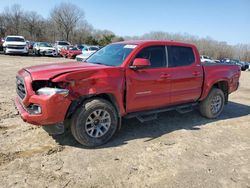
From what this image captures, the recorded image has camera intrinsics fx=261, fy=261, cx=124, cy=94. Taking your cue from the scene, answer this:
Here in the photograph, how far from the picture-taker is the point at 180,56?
19.0ft

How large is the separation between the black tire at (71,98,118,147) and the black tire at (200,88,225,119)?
2781 millimetres

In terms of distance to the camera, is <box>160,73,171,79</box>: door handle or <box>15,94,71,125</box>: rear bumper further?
<box>160,73,171,79</box>: door handle

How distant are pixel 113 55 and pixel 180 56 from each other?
155 cm

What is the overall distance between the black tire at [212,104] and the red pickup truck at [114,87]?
3 centimetres

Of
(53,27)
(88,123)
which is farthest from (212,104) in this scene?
(53,27)

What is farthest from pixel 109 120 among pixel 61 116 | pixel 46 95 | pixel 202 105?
pixel 202 105

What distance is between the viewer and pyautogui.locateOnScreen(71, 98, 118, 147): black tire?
433 cm

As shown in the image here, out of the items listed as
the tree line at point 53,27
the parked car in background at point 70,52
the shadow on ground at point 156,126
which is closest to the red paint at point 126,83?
the shadow on ground at point 156,126

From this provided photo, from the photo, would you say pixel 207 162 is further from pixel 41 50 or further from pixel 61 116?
pixel 41 50

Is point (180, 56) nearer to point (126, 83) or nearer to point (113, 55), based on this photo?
point (113, 55)

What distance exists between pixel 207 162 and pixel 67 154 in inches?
88.4

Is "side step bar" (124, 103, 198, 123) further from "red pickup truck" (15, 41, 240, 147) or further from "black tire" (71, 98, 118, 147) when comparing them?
"black tire" (71, 98, 118, 147)

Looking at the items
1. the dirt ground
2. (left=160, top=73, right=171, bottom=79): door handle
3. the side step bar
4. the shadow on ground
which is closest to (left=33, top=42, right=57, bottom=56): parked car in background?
the dirt ground

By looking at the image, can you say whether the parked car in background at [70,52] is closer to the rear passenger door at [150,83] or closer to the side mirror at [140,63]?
the rear passenger door at [150,83]
